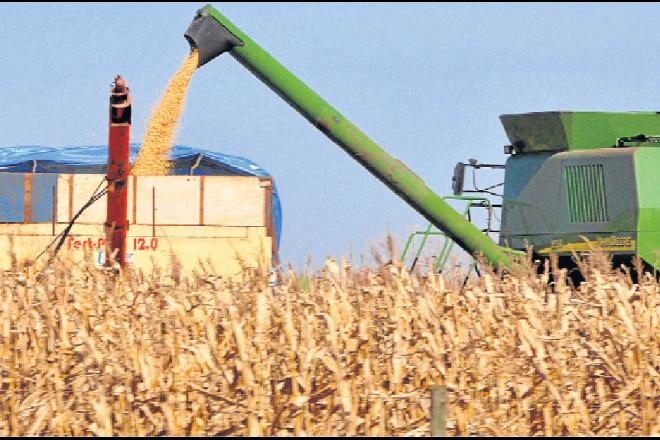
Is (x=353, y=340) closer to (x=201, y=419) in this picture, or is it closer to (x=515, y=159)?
(x=201, y=419)

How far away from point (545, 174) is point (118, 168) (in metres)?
4.51

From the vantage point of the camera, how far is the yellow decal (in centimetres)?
1263

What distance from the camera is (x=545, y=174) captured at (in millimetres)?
13266

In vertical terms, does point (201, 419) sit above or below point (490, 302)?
below

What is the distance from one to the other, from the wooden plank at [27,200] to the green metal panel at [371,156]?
2442 mm

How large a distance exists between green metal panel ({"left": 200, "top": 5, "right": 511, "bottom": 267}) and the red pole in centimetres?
277

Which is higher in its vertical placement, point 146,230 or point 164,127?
point 164,127

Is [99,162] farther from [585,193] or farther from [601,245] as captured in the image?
[601,245]

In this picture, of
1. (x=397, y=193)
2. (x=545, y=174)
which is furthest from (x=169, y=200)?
(x=545, y=174)

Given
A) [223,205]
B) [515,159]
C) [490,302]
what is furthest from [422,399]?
[515,159]

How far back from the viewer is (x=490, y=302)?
8562 mm

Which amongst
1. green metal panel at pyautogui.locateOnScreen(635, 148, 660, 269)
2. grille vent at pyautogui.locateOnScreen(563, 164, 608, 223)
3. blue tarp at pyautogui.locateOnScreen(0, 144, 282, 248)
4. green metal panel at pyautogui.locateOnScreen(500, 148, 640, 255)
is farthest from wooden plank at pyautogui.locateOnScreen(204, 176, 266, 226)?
blue tarp at pyautogui.locateOnScreen(0, 144, 282, 248)

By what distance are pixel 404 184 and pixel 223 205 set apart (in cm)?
202

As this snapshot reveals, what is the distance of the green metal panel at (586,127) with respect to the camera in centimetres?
1315
